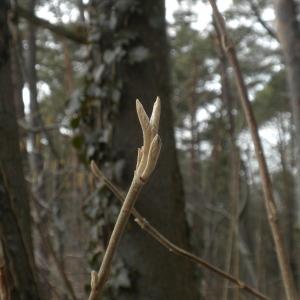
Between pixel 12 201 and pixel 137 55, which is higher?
pixel 137 55

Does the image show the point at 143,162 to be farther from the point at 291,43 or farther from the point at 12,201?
the point at 291,43

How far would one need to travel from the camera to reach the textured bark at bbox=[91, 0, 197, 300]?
94.3 inches

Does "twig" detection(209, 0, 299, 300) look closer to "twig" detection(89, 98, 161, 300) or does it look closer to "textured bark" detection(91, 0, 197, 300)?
"twig" detection(89, 98, 161, 300)

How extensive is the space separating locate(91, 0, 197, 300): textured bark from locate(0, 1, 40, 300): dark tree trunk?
3.28 ft

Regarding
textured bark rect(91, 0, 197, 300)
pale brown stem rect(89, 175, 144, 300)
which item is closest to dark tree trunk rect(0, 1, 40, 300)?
pale brown stem rect(89, 175, 144, 300)

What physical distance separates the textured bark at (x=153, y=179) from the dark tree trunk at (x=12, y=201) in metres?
1.00

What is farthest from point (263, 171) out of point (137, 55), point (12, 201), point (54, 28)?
point (54, 28)

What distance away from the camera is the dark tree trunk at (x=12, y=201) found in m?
1.24

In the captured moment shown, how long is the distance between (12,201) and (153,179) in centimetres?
115

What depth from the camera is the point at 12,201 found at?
4.37ft

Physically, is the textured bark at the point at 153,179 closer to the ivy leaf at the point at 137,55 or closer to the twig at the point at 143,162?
the ivy leaf at the point at 137,55

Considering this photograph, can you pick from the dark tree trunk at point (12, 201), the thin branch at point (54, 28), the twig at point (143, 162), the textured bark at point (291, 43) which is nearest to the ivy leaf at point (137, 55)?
the thin branch at point (54, 28)

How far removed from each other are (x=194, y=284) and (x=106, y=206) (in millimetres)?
464

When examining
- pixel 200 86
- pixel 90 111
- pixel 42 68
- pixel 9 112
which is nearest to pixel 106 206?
pixel 90 111
